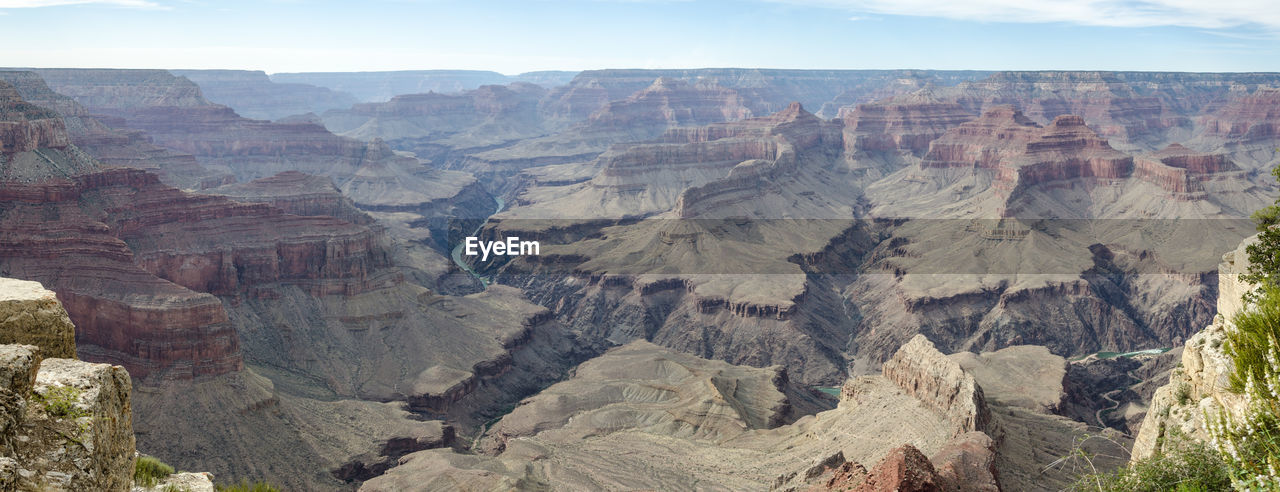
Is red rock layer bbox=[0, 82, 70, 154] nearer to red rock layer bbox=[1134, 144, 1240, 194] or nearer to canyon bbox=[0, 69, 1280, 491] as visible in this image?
canyon bbox=[0, 69, 1280, 491]

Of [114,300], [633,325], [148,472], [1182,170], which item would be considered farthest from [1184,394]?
[1182,170]

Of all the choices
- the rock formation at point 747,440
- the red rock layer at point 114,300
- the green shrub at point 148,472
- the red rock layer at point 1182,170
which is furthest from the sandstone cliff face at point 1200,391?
the red rock layer at point 1182,170

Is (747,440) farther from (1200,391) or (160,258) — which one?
(160,258)

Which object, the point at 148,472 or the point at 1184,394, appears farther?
the point at 1184,394

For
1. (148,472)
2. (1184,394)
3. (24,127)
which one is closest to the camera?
(148,472)

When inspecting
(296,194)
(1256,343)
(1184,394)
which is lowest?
(296,194)

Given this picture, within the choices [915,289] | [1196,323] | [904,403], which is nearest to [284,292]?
[904,403]
